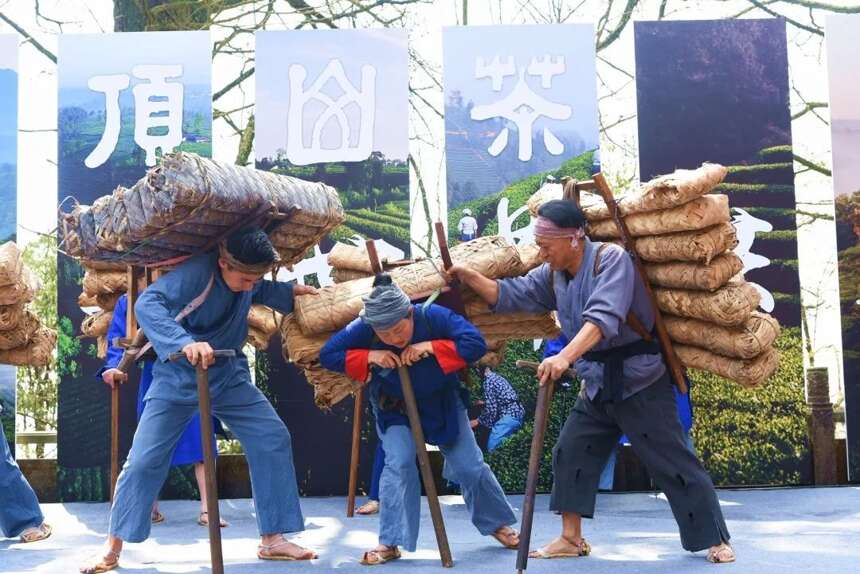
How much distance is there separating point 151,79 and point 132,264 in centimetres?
273

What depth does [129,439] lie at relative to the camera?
7.52 meters

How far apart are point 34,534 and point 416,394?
7.05ft

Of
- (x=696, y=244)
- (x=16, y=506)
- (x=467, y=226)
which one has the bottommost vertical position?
(x=16, y=506)

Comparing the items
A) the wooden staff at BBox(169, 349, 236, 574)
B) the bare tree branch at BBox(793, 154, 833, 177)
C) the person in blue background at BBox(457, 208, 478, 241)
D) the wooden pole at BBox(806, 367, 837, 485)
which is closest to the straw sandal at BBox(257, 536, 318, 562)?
the wooden staff at BBox(169, 349, 236, 574)

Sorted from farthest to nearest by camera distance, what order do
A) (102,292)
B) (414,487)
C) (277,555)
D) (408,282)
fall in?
(102,292), (408,282), (277,555), (414,487)

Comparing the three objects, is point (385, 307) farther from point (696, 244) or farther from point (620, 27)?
point (620, 27)

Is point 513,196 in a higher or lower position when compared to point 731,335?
higher

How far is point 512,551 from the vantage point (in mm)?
5016

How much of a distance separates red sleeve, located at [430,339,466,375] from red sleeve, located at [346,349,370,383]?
11.4 inches

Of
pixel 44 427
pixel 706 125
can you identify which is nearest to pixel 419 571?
pixel 706 125

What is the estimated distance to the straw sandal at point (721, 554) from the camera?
4.58 meters

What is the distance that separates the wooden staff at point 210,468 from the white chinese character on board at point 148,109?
134 inches

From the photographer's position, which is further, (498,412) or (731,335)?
(498,412)

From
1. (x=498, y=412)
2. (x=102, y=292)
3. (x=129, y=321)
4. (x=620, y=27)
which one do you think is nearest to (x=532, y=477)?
(x=129, y=321)
